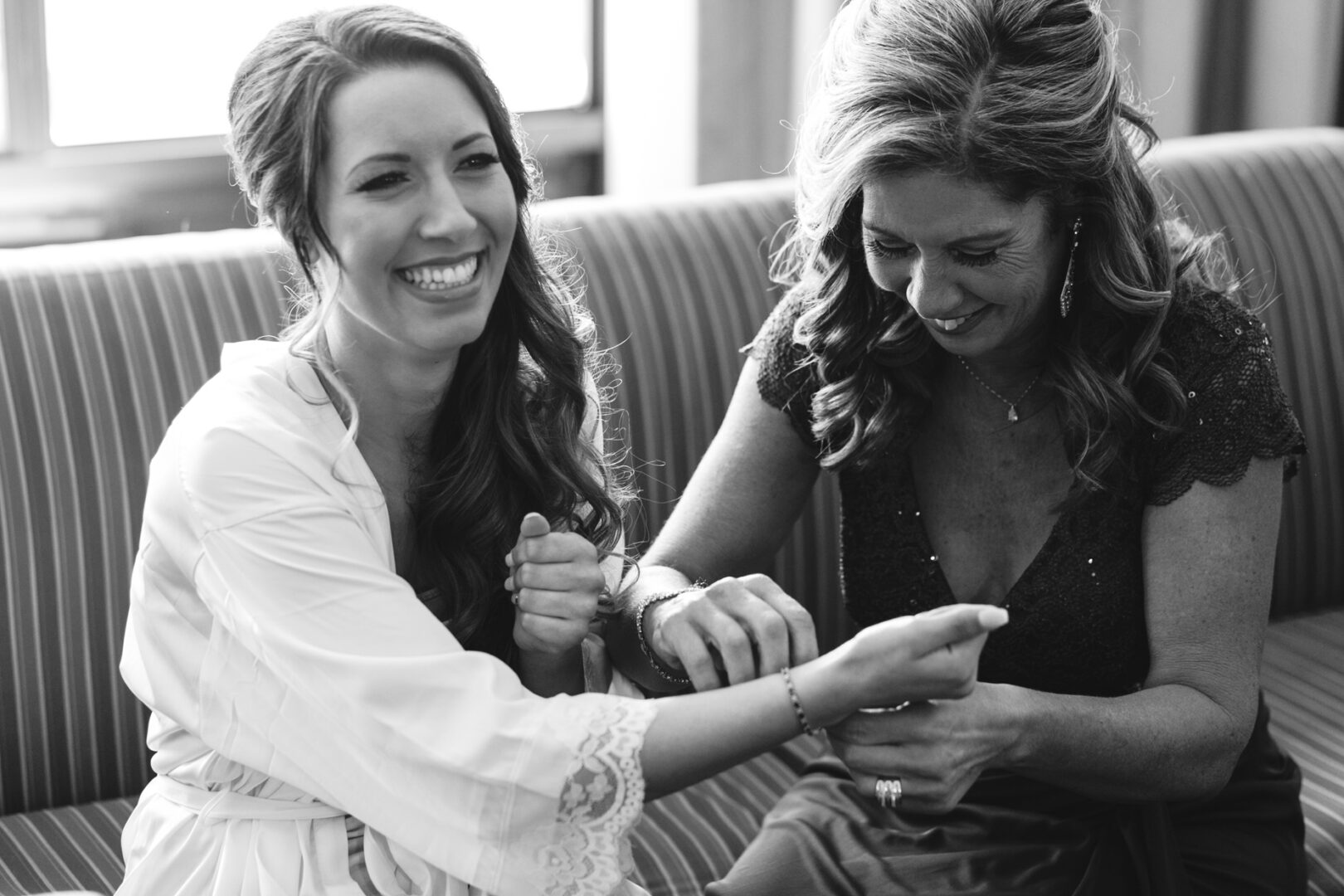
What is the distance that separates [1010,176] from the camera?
171cm

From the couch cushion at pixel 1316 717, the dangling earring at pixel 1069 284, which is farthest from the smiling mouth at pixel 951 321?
the couch cushion at pixel 1316 717

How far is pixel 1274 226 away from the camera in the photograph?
2.84 metres

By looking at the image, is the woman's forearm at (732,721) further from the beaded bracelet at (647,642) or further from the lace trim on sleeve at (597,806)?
the beaded bracelet at (647,642)

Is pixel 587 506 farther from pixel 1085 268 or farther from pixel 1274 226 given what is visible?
pixel 1274 226

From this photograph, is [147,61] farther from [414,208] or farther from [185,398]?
[414,208]

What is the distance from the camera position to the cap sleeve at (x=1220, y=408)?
1.79 meters

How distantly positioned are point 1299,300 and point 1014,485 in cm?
111

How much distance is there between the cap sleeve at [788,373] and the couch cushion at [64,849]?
39.1 inches

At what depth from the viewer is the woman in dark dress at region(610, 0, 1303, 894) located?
5.57 feet

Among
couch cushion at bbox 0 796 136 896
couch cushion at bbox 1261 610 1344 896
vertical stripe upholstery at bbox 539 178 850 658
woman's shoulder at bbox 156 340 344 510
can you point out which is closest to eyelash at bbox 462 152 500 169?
woman's shoulder at bbox 156 340 344 510

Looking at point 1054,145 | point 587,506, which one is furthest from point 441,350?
point 1054,145

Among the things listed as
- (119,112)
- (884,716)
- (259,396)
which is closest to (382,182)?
(259,396)

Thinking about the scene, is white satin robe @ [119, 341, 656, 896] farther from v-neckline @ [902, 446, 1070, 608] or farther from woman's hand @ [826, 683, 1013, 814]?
v-neckline @ [902, 446, 1070, 608]

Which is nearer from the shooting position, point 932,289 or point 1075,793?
point 932,289
